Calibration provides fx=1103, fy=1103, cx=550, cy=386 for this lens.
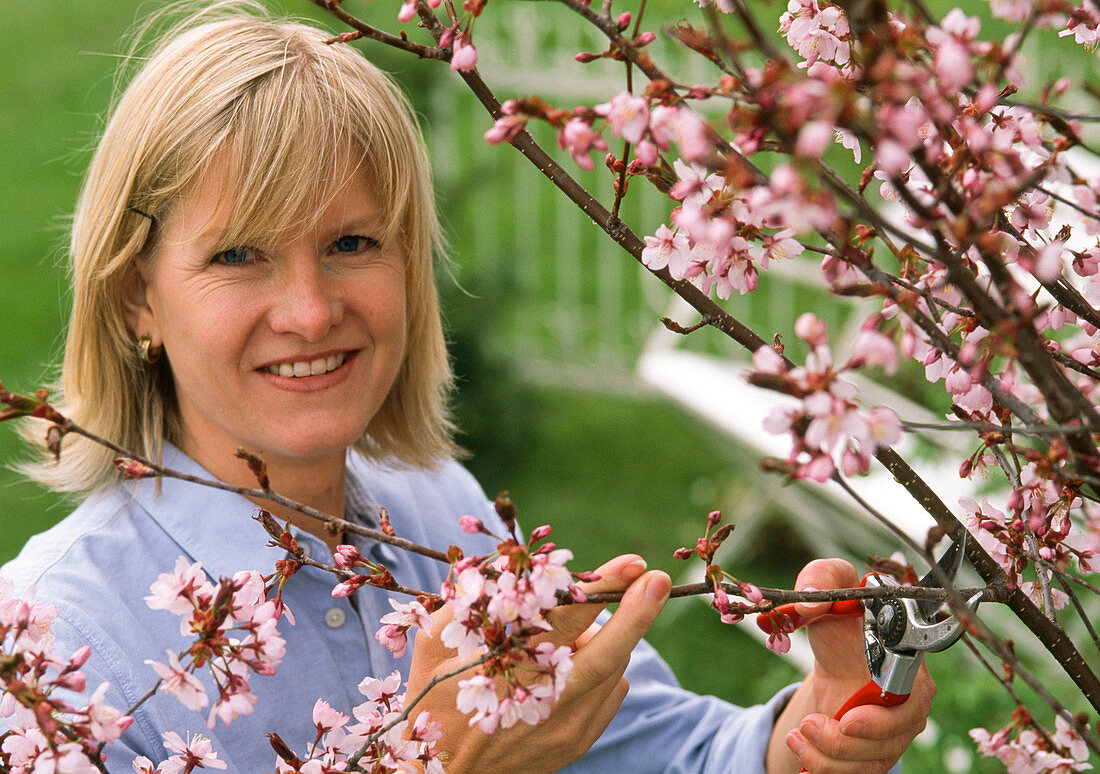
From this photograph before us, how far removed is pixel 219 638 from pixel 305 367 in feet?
2.71

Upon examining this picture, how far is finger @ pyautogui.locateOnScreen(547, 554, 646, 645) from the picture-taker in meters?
1.24

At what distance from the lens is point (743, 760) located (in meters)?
1.84

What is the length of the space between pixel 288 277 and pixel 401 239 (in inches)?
12.4

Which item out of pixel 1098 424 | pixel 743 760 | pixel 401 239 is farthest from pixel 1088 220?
pixel 401 239

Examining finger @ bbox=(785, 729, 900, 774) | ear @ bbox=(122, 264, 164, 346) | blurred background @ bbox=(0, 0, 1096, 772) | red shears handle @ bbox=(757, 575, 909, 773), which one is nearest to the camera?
red shears handle @ bbox=(757, 575, 909, 773)

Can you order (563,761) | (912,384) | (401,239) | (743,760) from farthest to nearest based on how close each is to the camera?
(912,384) → (401,239) → (743,760) → (563,761)

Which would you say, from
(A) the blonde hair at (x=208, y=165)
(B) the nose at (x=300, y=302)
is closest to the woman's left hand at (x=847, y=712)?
(B) the nose at (x=300, y=302)

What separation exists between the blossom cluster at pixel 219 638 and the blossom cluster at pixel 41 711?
2.5 inches

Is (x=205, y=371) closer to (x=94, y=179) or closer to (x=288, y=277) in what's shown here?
(x=288, y=277)

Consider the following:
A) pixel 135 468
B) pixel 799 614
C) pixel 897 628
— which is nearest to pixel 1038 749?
pixel 897 628

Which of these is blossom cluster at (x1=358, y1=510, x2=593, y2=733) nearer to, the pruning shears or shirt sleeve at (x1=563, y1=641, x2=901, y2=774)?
the pruning shears

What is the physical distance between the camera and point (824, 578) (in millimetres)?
1390

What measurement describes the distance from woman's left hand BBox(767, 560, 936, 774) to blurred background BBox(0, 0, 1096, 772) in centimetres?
89

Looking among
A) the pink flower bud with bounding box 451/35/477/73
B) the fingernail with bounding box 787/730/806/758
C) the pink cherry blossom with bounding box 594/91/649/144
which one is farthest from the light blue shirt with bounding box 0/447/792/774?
the pink cherry blossom with bounding box 594/91/649/144
